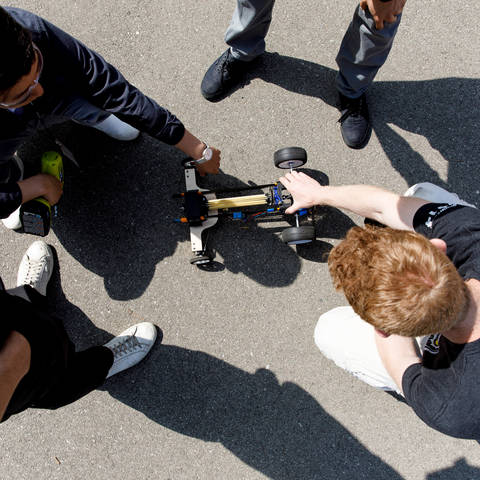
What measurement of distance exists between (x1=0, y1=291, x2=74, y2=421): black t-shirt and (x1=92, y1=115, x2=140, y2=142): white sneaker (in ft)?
4.45

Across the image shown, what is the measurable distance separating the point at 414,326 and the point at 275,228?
4.90 ft

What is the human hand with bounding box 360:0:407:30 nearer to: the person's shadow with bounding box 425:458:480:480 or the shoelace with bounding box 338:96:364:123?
Result: the shoelace with bounding box 338:96:364:123

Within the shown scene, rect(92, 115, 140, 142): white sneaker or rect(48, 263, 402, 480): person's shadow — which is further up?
rect(92, 115, 140, 142): white sneaker

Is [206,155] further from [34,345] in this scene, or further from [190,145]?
[34,345]

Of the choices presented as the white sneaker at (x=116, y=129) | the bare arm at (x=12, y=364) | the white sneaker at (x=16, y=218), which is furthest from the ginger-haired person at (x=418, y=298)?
the white sneaker at (x=16, y=218)

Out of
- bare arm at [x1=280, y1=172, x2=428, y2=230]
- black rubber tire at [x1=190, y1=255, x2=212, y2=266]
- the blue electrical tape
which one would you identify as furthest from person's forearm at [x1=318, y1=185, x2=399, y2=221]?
black rubber tire at [x1=190, y1=255, x2=212, y2=266]

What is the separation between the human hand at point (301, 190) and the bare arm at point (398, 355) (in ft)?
2.97

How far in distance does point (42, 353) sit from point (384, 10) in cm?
238

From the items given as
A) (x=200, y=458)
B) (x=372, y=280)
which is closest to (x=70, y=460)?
(x=200, y=458)

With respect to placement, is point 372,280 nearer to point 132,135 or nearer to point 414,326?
point 414,326

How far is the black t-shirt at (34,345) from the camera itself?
1629 mm

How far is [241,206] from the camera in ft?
8.21

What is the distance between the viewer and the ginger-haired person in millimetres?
1237

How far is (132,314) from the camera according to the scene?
2.69 meters
